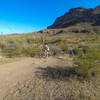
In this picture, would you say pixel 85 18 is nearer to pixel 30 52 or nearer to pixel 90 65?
pixel 30 52

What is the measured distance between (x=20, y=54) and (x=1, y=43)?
15.6 ft

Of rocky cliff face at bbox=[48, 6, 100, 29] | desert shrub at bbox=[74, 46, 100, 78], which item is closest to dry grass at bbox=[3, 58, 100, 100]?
desert shrub at bbox=[74, 46, 100, 78]

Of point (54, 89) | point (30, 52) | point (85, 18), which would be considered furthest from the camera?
point (85, 18)

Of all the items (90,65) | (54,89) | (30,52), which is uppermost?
(30,52)

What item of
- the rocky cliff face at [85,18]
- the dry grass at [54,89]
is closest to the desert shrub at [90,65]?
the dry grass at [54,89]

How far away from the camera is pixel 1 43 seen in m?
12.6

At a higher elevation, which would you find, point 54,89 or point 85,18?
point 85,18

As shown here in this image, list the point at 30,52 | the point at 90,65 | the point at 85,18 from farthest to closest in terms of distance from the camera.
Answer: the point at 85,18
the point at 30,52
the point at 90,65

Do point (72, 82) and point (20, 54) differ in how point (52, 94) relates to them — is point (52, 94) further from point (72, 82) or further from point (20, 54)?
point (20, 54)

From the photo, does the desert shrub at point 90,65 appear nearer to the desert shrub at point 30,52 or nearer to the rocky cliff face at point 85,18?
the desert shrub at point 30,52

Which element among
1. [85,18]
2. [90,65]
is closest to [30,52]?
[90,65]

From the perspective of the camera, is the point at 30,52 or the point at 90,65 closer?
the point at 90,65

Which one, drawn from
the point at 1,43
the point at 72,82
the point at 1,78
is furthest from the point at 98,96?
the point at 1,43

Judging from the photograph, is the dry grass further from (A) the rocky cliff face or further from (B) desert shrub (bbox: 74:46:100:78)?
(A) the rocky cliff face
